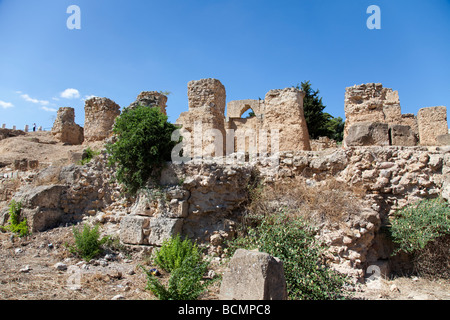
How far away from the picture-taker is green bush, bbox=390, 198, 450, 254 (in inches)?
187

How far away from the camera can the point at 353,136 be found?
628cm

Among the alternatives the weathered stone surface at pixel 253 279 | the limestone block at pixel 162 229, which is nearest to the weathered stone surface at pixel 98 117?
the limestone block at pixel 162 229

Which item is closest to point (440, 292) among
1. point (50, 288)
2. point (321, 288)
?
point (321, 288)

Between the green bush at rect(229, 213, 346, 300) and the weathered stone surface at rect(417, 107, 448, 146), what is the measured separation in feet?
30.1

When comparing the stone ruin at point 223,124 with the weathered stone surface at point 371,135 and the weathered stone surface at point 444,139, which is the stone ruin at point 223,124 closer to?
the weathered stone surface at point 371,135

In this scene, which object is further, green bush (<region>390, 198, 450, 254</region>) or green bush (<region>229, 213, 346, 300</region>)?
green bush (<region>390, 198, 450, 254</region>)

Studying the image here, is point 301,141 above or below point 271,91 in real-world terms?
below

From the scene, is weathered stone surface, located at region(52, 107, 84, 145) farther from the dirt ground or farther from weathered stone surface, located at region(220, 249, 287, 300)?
weathered stone surface, located at region(220, 249, 287, 300)

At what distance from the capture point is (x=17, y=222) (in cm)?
652

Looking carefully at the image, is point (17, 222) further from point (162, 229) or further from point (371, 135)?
point (371, 135)

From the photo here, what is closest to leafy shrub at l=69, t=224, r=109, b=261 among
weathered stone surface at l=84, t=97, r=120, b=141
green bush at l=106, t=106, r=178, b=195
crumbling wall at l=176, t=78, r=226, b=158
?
green bush at l=106, t=106, r=178, b=195

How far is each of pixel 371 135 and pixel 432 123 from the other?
6593mm
